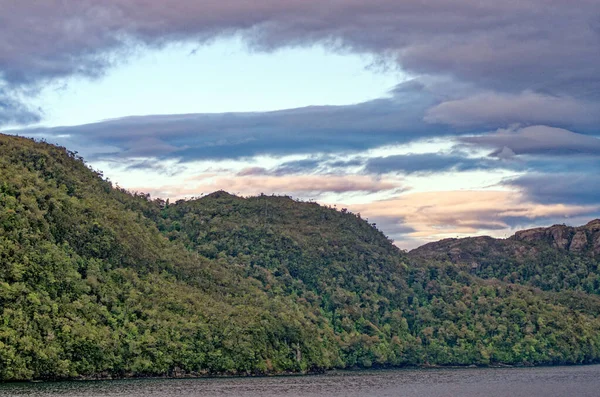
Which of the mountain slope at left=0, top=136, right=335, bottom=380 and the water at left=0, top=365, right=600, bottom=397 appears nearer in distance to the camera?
the water at left=0, top=365, right=600, bottom=397

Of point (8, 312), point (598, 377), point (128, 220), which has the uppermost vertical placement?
point (128, 220)

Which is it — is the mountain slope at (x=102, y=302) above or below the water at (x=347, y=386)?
above

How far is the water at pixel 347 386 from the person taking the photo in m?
119

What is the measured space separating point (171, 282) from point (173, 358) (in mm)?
31034

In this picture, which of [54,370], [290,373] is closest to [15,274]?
[54,370]

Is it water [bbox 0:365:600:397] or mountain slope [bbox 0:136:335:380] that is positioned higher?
mountain slope [bbox 0:136:335:380]

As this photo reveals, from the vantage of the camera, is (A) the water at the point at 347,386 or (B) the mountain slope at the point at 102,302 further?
(B) the mountain slope at the point at 102,302

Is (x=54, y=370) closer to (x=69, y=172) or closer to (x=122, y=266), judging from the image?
(x=122, y=266)

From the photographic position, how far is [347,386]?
488 ft

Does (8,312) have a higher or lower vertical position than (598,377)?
higher

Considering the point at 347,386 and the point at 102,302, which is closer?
the point at 347,386

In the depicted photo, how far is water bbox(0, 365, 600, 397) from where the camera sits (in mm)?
118875

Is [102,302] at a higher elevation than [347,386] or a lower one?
higher

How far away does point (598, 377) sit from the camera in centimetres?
18200
